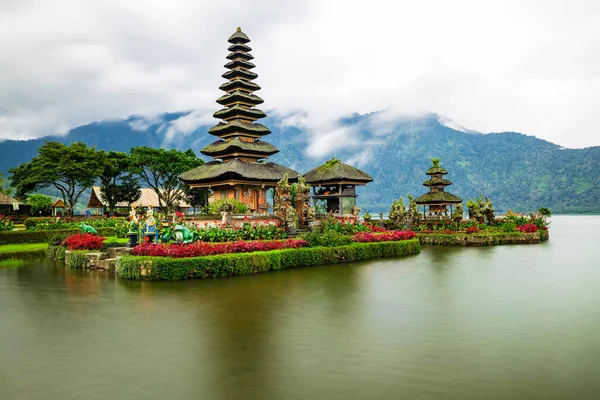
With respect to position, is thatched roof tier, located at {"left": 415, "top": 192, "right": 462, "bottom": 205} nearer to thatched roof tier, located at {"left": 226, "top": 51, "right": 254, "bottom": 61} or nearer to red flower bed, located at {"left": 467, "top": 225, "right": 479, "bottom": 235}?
red flower bed, located at {"left": 467, "top": 225, "right": 479, "bottom": 235}

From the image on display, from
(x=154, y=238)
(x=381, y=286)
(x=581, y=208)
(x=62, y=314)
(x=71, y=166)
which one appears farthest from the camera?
(x=581, y=208)

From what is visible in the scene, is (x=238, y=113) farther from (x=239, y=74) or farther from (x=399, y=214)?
(x=399, y=214)

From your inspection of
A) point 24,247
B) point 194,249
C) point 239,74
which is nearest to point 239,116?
point 239,74

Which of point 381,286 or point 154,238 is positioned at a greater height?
point 154,238

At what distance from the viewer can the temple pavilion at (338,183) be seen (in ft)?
129

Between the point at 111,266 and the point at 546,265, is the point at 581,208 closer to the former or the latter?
the point at 546,265

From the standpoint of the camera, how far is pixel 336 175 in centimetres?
3894

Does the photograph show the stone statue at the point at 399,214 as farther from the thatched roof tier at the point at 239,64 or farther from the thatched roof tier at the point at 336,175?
the thatched roof tier at the point at 239,64

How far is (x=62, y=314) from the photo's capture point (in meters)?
11.6

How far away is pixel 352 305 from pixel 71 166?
143ft

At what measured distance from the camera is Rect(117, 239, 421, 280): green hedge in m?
16.6

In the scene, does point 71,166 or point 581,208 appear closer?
point 71,166

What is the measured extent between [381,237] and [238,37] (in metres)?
26.5

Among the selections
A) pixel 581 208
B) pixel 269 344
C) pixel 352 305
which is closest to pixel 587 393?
pixel 269 344
